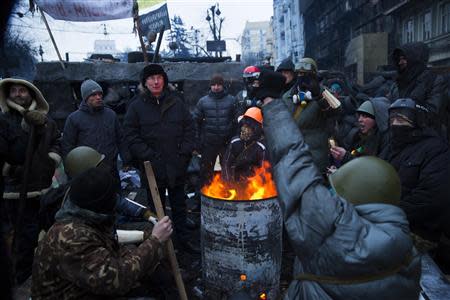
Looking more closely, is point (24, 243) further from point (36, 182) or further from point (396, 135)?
point (396, 135)

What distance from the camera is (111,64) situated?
10.1 metres

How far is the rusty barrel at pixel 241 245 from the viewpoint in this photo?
3643 millimetres

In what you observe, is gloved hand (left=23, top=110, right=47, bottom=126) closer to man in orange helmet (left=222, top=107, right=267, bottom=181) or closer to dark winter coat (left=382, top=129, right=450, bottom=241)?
man in orange helmet (left=222, top=107, right=267, bottom=181)

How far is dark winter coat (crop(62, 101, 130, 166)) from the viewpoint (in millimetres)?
5676

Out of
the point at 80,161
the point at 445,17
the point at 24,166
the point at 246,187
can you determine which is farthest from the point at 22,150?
the point at 445,17

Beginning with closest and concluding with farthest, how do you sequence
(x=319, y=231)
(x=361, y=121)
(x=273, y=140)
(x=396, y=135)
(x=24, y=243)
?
(x=319, y=231) → (x=273, y=140) → (x=396, y=135) → (x=24, y=243) → (x=361, y=121)

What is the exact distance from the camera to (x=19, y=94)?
4.57m

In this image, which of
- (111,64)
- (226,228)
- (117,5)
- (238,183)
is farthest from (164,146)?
(111,64)

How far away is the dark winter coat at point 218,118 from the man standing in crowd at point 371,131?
2948 millimetres

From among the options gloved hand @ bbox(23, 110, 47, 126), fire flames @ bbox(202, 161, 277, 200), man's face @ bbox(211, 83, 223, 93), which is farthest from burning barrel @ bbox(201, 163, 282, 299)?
man's face @ bbox(211, 83, 223, 93)

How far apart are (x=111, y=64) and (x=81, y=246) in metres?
8.67

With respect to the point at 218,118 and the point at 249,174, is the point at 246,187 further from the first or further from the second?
the point at 218,118

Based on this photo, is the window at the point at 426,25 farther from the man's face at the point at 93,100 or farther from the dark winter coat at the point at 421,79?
the man's face at the point at 93,100

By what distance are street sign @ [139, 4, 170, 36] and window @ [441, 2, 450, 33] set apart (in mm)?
10459
